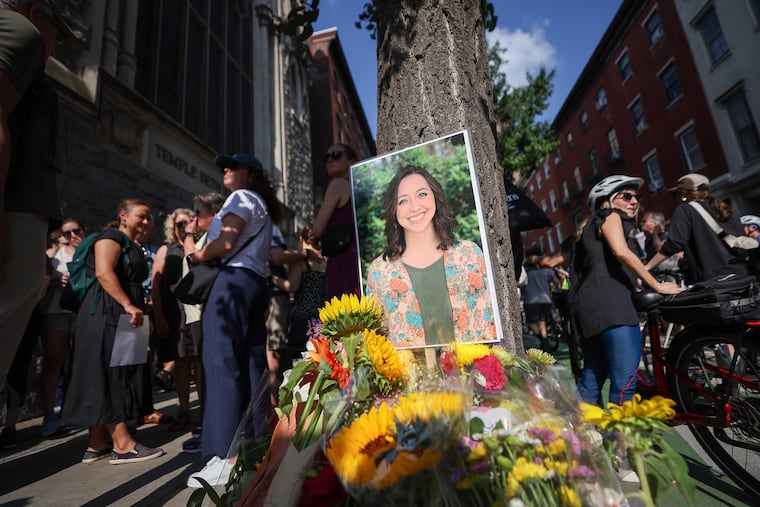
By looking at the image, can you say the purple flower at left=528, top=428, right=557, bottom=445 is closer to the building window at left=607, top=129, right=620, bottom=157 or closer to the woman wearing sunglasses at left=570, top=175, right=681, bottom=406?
the woman wearing sunglasses at left=570, top=175, right=681, bottom=406

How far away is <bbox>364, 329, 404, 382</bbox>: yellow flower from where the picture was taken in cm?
98

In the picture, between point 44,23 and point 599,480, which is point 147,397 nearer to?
point 44,23

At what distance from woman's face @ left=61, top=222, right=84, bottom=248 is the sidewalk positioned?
205 cm

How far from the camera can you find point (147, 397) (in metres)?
2.97

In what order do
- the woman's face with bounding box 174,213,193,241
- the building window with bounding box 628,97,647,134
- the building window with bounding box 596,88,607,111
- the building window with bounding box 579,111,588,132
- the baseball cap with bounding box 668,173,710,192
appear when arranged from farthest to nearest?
the building window with bounding box 579,111,588,132 → the building window with bounding box 596,88,607,111 → the building window with bounding box 628,97,647,134 → the woman's face with bounding box 174,213,193,241 → the baseball cap with bounding box 668,173,710,192

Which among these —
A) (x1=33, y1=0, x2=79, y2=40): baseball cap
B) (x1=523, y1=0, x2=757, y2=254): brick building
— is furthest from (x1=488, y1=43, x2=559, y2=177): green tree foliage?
(x1=33, y1=0, x2=79, y2=40): baseball cap

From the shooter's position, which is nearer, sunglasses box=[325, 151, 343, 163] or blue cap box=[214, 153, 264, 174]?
sunglasses box=[325, 151, 343, 163]

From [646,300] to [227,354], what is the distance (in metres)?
2.61

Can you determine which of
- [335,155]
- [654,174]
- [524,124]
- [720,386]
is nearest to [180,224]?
[335,155]

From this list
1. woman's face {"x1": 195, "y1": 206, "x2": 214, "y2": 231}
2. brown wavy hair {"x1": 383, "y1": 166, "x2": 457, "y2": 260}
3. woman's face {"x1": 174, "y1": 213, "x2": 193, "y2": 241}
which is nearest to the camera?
brown wavy hair {"x1": 383, "y1": 166, "x2": 457, "y2": 260}

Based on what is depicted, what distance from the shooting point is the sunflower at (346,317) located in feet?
3.75

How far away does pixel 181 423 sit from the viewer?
3.71m

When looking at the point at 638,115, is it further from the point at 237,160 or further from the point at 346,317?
the point at 346,317

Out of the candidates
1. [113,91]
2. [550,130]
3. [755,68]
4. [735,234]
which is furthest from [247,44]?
[755,68]
